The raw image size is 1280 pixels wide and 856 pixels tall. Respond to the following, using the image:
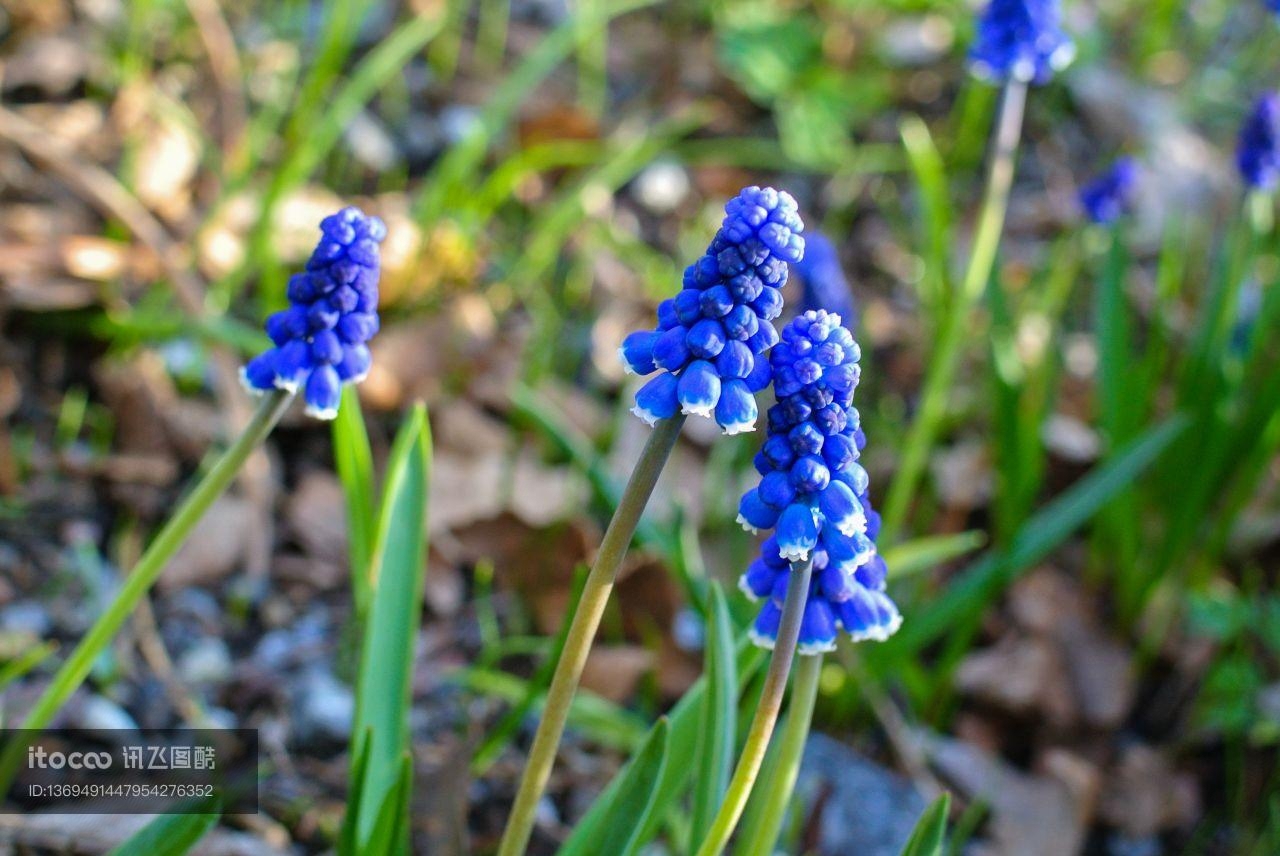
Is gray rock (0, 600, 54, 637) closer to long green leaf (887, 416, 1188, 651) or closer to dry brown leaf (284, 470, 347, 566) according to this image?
dry brown leaf (284, 470, 347, 566)

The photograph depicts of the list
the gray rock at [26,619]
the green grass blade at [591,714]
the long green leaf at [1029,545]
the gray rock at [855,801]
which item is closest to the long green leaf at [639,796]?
the green grass blade at [591,714]

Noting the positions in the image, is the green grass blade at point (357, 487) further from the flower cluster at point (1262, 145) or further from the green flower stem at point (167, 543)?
the flower cluster at point (1262, 145)

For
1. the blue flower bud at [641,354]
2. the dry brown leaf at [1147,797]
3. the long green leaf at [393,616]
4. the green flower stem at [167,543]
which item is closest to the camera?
the blue flower bud at [641,354]

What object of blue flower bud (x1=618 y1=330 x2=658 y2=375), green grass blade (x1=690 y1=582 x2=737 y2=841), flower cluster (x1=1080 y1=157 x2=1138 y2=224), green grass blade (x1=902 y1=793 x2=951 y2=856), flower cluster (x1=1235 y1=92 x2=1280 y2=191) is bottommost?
green grass blade (x1=902 y1=793 x2=951 y2=856)

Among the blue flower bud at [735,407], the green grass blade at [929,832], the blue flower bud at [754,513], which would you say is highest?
the blue flower bud at [735,407]

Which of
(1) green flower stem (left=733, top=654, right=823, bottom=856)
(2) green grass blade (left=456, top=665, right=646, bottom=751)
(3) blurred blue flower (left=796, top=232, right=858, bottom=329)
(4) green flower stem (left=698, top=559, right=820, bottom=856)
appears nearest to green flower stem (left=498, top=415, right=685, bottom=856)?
(4) green flower stem (left=698, top=559, right=820, bottom=856)

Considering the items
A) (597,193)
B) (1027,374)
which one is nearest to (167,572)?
(597,193)

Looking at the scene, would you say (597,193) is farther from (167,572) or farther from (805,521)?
(805,521)
